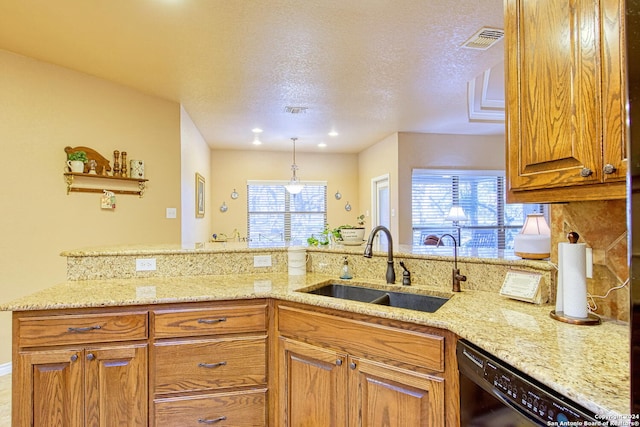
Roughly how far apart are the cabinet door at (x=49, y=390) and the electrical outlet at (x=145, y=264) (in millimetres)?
705

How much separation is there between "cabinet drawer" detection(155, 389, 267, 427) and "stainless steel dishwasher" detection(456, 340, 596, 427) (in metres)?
1.03

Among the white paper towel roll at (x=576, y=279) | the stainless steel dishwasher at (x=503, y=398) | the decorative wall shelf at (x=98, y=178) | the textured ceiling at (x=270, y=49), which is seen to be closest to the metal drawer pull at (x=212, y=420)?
the stainless steel dishwasher at (x=503, y=398)

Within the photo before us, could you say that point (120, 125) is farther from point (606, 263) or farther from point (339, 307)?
point (606, 263)

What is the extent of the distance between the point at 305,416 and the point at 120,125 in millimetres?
3380

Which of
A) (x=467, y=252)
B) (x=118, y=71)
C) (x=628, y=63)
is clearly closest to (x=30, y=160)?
(x=118, y=71)

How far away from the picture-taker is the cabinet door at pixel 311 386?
5.01 ft

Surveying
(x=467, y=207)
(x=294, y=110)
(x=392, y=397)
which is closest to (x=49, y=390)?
(x=392, y=397)

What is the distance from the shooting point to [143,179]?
3656 mm

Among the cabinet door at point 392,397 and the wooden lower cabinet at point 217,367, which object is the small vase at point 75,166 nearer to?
the wooden lower cabinet at point 217,367

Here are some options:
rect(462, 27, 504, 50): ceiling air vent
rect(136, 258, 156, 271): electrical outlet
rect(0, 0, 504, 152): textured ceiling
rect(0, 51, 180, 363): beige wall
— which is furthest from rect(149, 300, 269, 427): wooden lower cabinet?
rect(462, 27, 504, 50): ceiling air vent

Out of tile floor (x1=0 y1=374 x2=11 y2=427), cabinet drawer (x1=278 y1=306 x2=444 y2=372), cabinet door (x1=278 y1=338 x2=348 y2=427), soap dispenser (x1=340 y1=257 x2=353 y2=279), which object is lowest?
tile floor (x1=0 y1=374 x2=11 y2=427)

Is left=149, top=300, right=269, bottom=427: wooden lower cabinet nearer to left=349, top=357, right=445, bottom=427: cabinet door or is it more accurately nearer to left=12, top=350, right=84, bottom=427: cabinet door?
left=12, top=350, right=84, bottom=427: cabinet door

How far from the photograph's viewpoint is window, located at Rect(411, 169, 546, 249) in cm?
598

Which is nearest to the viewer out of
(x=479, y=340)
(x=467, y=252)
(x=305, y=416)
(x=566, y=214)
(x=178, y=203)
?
(x=479, y=340)
